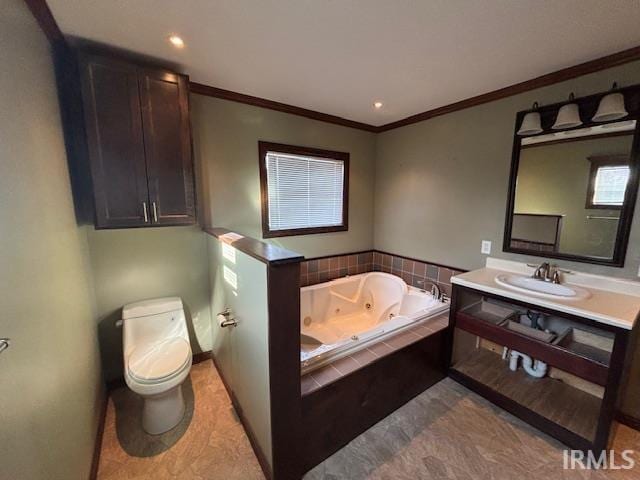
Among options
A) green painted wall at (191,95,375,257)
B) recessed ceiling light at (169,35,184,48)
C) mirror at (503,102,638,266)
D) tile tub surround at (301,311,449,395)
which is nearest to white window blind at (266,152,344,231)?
green painted wall at (191,95,375,257)

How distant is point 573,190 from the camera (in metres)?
1.89

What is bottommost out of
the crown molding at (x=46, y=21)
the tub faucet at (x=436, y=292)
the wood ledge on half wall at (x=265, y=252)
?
the tub faucet at (x=436, y=292)

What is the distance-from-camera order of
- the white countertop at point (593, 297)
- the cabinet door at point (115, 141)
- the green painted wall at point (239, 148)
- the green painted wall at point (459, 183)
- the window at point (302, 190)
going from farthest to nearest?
the window at point (302, 190) → the green painted wall at point (239, 148) → the green painted wall at point (459, 183) → the cabinet door at point (115, 141) → the white countertop at point (593, 297)

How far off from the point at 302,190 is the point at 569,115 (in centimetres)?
217

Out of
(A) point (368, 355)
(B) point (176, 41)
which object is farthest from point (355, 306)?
(B) point (176, 41)

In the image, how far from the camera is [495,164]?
2.25 m

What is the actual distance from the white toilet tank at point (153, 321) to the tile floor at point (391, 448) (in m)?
0.49

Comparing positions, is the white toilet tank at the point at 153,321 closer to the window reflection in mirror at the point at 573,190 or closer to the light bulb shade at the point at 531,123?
the window reflection in mirror at the point at 573,190

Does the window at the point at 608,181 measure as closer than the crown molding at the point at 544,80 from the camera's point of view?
No

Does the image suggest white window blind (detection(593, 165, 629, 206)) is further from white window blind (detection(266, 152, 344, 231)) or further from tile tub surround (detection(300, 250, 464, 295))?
white window blind (detection(266, 152, 344, 231))

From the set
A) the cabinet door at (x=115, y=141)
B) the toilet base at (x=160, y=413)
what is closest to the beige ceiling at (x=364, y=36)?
the cabinet door at (x=115, y=141)

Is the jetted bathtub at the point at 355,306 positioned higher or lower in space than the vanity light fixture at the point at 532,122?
lower

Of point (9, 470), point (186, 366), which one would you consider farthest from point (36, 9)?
point (186, 366)

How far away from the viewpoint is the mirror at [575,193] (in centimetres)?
170
